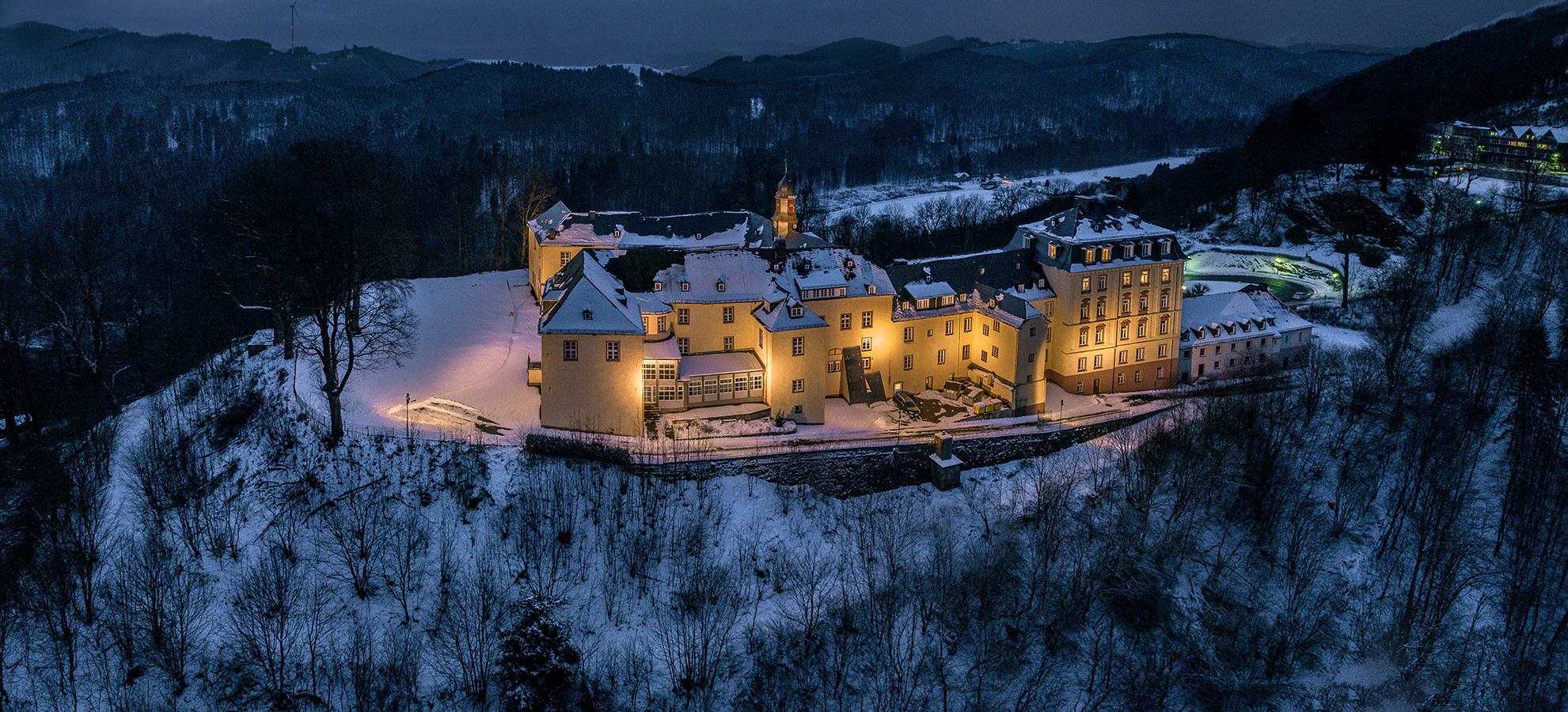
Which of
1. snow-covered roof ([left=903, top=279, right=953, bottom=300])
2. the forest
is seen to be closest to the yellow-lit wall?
the forest

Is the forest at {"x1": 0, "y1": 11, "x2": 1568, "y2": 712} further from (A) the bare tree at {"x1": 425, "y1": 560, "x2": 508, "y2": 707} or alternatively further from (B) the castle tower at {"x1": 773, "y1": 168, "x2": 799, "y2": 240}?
(B) the castle tower at {"x1": 773, "y1": 168, "x2": 799, "y2": 240}

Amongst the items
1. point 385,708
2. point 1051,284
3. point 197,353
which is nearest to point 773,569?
point 385,708

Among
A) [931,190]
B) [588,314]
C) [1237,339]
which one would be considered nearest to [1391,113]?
[1237,339]

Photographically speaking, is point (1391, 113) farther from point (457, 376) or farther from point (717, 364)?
point (457, 376)

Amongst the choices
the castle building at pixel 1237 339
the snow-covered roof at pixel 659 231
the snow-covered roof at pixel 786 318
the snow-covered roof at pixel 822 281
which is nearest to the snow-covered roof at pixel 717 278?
the snow-covered roof at pixel 822 281

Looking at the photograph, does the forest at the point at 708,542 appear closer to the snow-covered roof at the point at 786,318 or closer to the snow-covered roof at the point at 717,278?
the snow-covered roof at the point at 786,318

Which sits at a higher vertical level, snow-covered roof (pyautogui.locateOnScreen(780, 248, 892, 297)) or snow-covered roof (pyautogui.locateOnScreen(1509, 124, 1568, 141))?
snow-covered roof (pyautogui.locateOnScreen(1509, 124, 1568, 141))
